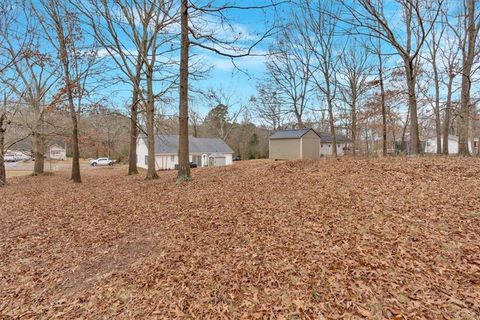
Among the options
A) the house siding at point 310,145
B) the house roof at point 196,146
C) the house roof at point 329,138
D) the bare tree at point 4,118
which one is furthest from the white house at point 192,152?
the bare tree at point 4,118

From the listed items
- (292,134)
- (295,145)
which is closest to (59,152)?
(292,134)

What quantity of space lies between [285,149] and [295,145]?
1.12 metres

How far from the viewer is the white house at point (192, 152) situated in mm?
33031

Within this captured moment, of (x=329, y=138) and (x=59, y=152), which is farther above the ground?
(x=329, y=138)

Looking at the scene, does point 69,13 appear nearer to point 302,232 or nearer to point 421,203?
point 302,232

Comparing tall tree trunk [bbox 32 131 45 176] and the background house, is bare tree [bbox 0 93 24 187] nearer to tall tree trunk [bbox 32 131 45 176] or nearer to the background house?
tall tree trunk [bbox 32 131 45 176]

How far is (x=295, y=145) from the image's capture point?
24672mm

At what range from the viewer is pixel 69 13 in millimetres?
11539

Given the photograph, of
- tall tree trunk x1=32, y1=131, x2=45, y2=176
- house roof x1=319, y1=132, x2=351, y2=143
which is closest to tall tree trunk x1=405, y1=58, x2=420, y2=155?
tall tree trunk x1=32, y1=131, x2=45, y2=176

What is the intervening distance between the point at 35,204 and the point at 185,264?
6.65 meters

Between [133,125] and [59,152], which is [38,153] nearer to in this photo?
[133,125]

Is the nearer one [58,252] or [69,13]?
[58,252]

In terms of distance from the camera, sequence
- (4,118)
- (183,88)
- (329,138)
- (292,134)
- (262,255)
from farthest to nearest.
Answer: (329,138), (292,134), (4,118), (183,88), (262,255)

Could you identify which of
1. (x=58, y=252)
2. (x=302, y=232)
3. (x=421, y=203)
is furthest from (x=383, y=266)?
(x=58, y=252)
